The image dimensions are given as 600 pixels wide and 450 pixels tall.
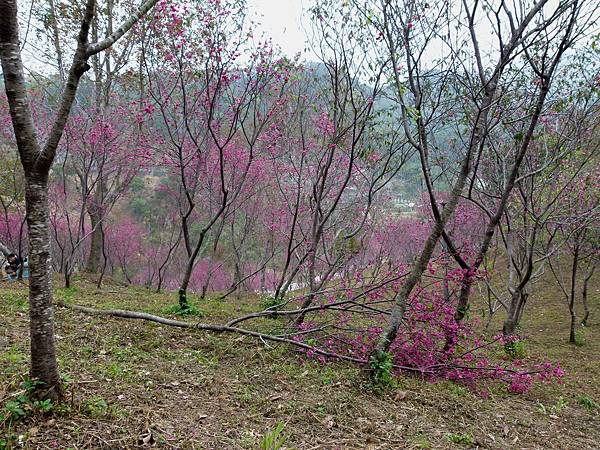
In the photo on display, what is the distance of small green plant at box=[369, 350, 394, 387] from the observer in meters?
4.21

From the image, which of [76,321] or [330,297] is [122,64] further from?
[330,297]

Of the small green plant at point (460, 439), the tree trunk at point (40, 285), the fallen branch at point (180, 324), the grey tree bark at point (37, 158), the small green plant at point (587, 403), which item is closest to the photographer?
the grey tree bark at point (37, 158)

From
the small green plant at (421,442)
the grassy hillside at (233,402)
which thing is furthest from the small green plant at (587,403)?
the small green plant at (421,442)

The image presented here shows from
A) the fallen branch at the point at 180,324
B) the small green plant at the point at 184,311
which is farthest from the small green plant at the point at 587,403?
the small green plant at the point at 184,311

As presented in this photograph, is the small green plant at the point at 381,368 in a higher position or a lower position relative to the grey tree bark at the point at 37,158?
lower

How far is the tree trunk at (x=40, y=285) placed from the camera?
7.78ft

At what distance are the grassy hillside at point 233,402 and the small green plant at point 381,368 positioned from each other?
4.8 inches

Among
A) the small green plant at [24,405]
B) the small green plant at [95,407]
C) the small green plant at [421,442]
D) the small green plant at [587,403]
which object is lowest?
the small green plant at [587,403]

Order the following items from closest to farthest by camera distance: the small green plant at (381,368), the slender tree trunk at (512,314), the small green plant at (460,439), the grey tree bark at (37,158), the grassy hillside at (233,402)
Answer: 1. the grey tree bark at (37,158)
2. the grassy hillside at (233,402)
3. the small green plant at (460,439)
4. the small green plant at (381,368)
5. the slender tree trunk at (512,314)

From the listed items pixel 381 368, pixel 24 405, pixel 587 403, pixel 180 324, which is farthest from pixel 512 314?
pixel 24 405

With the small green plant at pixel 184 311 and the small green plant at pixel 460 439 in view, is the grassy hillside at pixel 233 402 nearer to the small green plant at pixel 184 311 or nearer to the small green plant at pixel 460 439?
the small green plant at pixel 460 439

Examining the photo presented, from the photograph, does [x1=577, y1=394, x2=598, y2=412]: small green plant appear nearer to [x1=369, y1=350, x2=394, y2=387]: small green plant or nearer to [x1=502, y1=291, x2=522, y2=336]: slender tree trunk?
[x1=502, y1=291, x2=522, y2=336]: slender tree trunk

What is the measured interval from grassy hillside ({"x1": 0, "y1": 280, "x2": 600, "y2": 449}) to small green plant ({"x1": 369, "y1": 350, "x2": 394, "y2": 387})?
0.12 m

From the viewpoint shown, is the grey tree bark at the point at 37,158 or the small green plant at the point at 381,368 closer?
the grey tree bark at the point at 37,158
